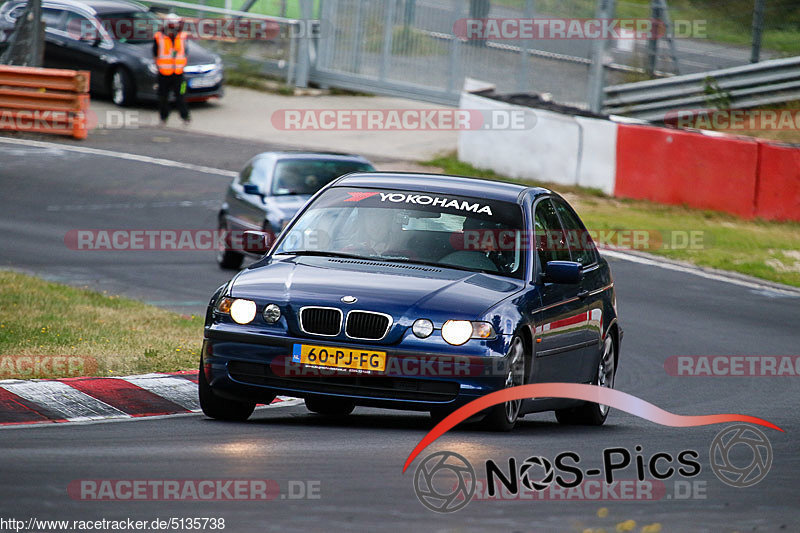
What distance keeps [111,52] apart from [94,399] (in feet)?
70.3

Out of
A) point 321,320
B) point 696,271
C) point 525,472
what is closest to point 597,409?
point 321,320

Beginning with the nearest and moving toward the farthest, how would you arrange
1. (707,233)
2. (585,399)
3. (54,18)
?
(585,399) < (707,233) < (54,18)

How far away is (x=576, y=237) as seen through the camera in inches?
383

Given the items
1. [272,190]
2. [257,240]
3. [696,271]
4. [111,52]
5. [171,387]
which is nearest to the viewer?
[257,240]

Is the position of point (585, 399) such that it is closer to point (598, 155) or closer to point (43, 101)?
point (598, 155)

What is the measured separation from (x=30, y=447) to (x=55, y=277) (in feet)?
30.4

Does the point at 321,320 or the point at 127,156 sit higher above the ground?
the point at 321,320

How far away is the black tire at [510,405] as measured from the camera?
7840 millimetres

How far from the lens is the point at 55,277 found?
1600cm

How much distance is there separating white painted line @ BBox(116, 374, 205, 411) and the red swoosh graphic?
2027 mm

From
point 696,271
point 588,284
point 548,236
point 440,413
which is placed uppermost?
point 548,236

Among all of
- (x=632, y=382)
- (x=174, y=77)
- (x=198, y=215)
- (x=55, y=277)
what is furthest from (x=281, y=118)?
(x=632, y=382)

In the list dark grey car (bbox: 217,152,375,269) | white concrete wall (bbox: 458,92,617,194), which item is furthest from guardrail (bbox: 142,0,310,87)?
dark grey car (bbox: 217,152,375,269)

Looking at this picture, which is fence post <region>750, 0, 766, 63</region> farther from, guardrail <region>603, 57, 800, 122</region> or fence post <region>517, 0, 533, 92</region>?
fence post <region>517, 0, 533, 92</region>
